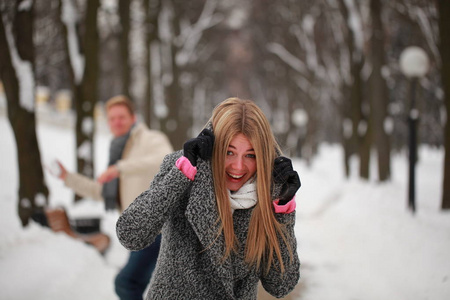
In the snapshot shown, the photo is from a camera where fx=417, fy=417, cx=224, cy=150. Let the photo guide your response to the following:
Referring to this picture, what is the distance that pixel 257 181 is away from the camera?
211 centimetres

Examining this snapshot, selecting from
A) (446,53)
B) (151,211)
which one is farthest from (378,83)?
(151,211)

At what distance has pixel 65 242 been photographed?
5746 mm

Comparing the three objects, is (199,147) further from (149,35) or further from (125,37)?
(149,35)

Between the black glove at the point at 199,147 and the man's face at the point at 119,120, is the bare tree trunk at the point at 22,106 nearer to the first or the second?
the man's face at the point at 119,120

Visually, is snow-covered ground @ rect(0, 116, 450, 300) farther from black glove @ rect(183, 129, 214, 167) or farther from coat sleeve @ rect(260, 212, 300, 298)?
coat sleeve @ rect(260, 212, 300, 298)

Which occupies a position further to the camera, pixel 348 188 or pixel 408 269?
pixel 348 188

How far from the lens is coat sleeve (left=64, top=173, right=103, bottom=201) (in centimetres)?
399

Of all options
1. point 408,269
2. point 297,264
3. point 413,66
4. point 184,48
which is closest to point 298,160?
point 184,48

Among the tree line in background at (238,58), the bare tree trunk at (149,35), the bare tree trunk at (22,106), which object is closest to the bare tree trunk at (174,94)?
the tree line in background at (238,58)

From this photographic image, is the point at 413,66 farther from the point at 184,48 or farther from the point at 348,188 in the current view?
the point at 184,48

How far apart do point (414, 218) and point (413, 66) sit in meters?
3.26

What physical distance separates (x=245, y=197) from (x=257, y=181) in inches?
4.1

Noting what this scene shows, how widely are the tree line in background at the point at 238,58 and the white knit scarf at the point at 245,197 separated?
0.56 m

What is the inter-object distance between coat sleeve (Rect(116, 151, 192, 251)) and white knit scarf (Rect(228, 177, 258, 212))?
0.25 metres
